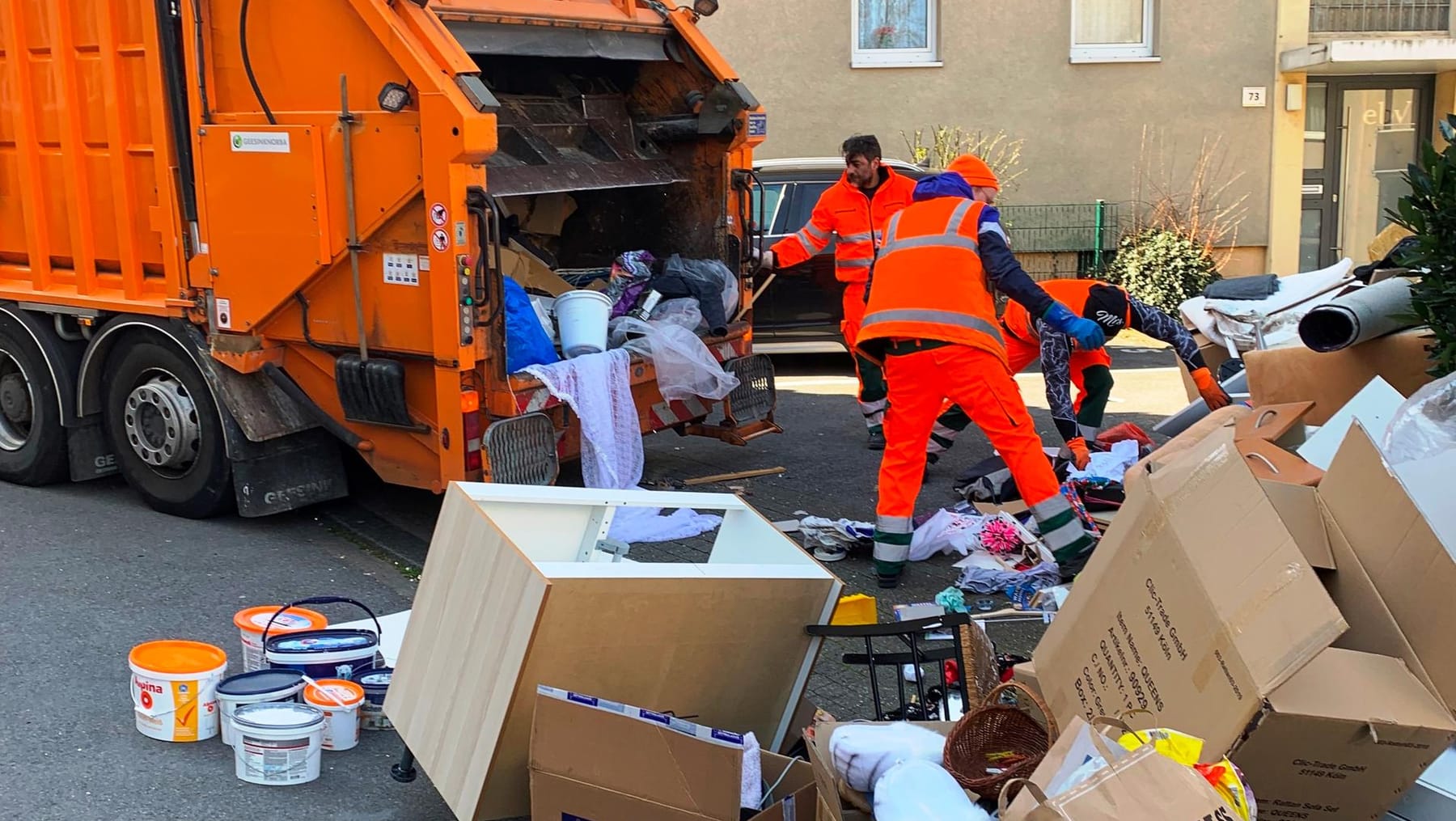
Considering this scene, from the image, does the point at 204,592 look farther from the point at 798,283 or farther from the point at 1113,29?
the point at 1113,29

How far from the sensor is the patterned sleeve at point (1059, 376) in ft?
19.0

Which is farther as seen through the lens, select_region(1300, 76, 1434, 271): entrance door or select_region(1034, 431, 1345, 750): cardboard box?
select_region(1300, 76, 1434, 271): entrance door

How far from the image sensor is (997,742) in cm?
281

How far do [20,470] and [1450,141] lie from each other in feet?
18.5

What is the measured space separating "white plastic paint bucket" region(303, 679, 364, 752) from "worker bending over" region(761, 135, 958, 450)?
132 inches

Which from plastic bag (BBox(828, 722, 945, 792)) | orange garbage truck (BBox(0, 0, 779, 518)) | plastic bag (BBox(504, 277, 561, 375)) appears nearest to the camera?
plastic bag (BBox(828, 722, 945, 792))

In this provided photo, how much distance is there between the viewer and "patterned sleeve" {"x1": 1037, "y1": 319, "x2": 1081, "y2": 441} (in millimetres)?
5789

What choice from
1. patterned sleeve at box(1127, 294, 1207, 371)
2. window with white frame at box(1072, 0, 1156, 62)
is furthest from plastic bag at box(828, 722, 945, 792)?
window with white frame at box(1072, 0, 1156, 62)

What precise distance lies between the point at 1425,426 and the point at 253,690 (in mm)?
3066

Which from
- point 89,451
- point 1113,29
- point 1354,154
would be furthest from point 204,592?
point 1354,154

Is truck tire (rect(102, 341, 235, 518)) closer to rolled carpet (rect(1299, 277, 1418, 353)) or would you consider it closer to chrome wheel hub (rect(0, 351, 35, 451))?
chrome wheel hub (rect(0, 351, 35, 451))

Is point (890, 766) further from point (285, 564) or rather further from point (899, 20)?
point (899, 20)

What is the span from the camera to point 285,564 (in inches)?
196

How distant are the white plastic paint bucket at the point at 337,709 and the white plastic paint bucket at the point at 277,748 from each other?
116mm
